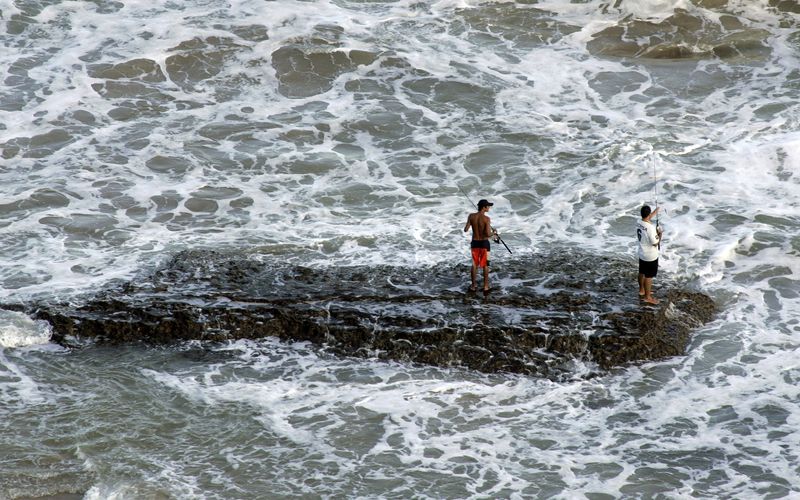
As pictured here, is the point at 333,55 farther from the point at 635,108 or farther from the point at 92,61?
the point at 635,108

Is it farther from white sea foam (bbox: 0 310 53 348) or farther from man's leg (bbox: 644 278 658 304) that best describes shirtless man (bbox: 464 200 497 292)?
white sea foam (bbox: 0 310 53 348)

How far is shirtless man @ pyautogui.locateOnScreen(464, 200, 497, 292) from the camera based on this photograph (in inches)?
423

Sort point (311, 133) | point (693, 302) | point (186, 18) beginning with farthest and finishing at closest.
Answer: point (186, 18), point (311, 133), point (693, 302)

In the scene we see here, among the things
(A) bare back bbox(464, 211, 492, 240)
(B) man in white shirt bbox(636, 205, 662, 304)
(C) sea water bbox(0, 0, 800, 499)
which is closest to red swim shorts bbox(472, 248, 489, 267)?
(A) bare back bbox(464, 211, 492, 240)

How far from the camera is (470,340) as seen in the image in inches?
397

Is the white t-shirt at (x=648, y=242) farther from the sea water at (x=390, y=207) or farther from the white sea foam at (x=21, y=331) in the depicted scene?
the white sea foam at (x=21, y=331)

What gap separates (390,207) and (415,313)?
12.7 ft

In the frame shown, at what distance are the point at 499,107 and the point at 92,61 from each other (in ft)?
26.9

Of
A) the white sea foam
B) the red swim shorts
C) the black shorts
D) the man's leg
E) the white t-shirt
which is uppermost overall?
the white t-shirt

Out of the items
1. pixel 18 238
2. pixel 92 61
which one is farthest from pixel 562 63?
pixel 18 238

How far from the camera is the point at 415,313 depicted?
34.5 ft

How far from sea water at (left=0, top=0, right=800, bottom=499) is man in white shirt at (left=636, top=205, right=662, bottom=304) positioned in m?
0.80

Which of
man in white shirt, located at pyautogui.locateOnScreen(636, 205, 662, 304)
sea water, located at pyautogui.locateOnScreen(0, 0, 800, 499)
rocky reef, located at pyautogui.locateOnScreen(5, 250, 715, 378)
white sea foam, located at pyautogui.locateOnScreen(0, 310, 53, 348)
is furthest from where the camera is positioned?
man in white shirt, located at pyautogui.locateOnScreen(636, 205, 662, 304)

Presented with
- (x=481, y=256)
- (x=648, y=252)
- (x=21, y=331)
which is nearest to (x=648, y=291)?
(x=648, y=252)
